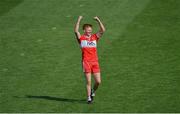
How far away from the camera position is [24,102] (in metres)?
17.4

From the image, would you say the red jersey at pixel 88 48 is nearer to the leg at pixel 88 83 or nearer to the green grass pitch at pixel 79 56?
the leg at pixel 88 83

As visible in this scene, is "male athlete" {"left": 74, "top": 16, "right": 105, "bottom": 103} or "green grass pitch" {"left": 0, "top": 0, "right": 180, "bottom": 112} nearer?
"male athlete" {"left": 74, "top": 16, "right": 105, "bottom": 103}

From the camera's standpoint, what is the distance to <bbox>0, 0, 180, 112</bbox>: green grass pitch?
17.4m

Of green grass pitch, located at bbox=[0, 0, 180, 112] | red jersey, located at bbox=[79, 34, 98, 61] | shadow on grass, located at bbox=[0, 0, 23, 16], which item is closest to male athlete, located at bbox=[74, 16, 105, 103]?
red jersey, located at bbox=[79, 34, 98, 61]

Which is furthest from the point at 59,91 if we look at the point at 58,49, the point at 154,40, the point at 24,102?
the point at 154,40

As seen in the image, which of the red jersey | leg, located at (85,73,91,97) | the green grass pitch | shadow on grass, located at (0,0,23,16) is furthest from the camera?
shadow on grass, located at (0,0,23,16)

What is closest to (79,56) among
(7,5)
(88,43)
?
(88,43)

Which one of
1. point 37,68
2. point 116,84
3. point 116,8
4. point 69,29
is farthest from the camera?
point 116,8

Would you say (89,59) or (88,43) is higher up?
(88,43)

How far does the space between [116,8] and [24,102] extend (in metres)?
11.3

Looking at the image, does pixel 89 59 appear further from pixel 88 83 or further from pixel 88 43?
pixel 88 83

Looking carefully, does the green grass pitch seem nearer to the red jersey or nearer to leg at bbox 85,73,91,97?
leg at bbox 85,73,91,97

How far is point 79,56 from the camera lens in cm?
2205

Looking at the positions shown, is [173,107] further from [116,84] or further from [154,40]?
[154,40]
